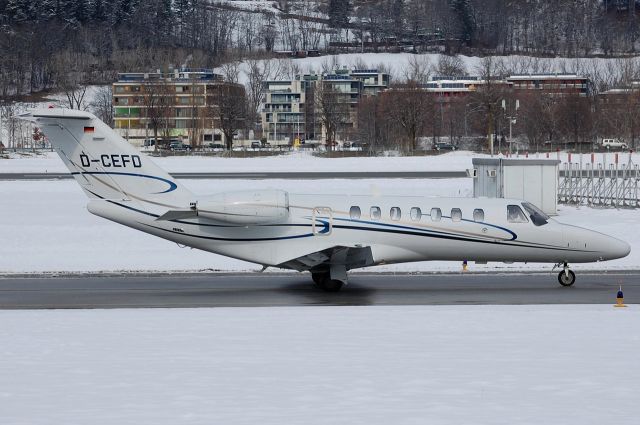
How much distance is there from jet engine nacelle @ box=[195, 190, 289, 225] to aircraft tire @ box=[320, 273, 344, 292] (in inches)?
70.0

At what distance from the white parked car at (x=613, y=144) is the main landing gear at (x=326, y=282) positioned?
255ft

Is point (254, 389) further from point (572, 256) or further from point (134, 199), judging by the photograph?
point (572, 256)

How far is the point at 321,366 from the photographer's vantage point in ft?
47.7

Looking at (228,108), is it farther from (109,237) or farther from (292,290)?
(292,290)

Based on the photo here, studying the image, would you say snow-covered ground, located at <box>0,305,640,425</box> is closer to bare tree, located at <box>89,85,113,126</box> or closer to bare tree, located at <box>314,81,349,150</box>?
bare tree, located at <box>314,81,349,150</box>

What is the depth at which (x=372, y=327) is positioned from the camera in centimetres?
1780

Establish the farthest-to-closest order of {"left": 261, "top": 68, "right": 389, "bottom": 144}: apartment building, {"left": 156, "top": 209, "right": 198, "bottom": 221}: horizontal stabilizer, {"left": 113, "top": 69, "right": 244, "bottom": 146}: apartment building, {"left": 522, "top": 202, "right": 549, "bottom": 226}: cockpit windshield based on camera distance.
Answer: {"left": 261, "top": 68, "right": 389, "bottom": 144}: apartment building
{"left": 113, "top": 69, "right": 244, "bottom": 146}: apartment building
{"left": 522, "top": 202, "right": 549, "bottom": 226}: cockpit windshield
{"left": 156, "top": 209, "right": 198, "bottom": 221}: horizontal stabilizer

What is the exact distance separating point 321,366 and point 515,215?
1050 cm

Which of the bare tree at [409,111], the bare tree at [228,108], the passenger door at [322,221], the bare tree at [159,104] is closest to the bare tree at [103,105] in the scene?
the bare tree at [159,104]

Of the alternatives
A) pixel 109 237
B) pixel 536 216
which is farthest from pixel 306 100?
pixel 536 216

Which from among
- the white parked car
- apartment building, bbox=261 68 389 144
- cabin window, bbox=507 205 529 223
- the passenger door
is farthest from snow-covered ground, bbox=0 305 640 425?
apartment building, bbox=261 68 389 144

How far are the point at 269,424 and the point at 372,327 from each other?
635cm

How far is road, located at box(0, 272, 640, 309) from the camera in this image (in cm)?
2144

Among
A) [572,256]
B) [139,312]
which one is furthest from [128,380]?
[572,256]
